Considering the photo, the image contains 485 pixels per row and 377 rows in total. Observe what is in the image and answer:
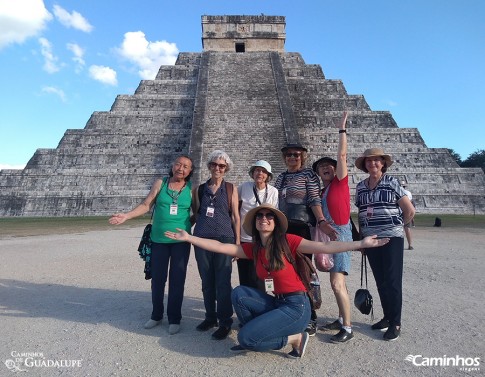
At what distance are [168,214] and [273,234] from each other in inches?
44.5

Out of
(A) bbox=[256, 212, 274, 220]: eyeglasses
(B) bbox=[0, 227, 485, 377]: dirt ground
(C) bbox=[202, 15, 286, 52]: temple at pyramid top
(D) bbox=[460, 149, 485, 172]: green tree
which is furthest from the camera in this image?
(D) bbox=[460, 149, 485, 172]: green tree

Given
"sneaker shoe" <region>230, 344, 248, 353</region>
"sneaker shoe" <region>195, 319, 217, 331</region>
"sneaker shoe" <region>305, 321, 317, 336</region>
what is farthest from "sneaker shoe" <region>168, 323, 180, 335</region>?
"sneaker shoe" <region>305, 321, 317, 336</region>

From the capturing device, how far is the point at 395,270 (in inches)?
132

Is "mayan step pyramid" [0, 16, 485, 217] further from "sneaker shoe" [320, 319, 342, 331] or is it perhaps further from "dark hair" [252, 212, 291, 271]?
"dark hair" [252, 212, 291, 271]

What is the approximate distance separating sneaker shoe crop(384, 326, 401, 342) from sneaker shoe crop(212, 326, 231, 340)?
1.41 meters

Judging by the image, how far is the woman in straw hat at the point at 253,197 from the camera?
11.8ft

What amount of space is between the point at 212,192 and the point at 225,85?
20.2 metres

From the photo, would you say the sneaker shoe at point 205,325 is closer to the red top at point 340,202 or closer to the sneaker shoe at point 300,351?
the sneaker shoe at point 300,351

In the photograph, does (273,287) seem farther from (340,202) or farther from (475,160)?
(475,160)

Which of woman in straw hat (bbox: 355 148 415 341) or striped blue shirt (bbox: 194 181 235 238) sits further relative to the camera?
striped blue shirt (bbox: 194 181 235 238)

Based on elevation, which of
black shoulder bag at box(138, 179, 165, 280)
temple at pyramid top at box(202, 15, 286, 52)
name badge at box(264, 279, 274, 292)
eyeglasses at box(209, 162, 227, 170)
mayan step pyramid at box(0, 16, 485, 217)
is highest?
temple at pyramid top at box(202, 15, 286, 52)

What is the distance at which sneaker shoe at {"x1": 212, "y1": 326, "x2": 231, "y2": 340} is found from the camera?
10.7 ft

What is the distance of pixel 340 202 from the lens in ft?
11.2

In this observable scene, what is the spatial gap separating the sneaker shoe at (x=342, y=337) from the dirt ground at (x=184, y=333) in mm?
57
